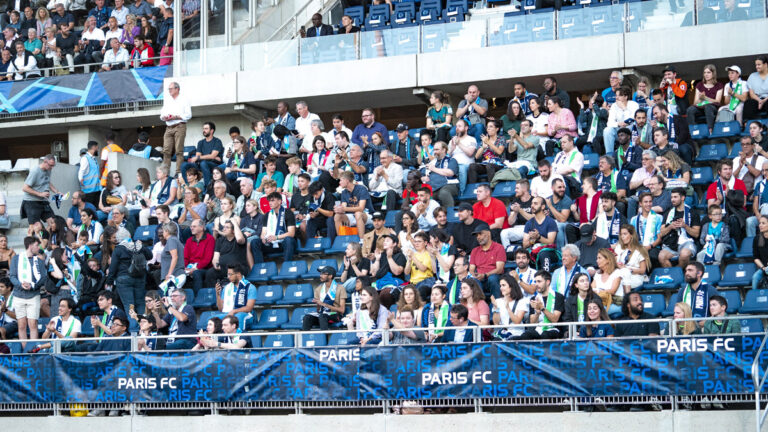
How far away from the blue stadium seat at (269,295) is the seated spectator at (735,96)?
688 centimetres

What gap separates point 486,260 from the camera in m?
14.5

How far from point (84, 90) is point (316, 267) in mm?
9215

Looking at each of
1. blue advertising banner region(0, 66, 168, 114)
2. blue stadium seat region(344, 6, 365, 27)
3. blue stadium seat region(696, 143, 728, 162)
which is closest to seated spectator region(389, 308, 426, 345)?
blue stadium seat region(696, 143, 728, 162)

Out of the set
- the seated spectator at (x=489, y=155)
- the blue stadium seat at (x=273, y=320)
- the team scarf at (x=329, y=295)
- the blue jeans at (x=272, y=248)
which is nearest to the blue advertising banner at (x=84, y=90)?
the blue jeans at (x=272, y=248)

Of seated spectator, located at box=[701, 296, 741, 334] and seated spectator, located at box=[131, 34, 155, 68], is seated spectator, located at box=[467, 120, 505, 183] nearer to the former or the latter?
seated spectator, located at box=[701, 296, 741, 334]

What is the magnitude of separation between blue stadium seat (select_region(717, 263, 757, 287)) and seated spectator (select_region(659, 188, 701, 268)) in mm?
491

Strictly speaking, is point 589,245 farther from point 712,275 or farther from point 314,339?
point 314,339

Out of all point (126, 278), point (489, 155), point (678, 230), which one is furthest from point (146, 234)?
point (678, 230)

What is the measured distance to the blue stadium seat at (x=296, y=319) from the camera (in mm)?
15130

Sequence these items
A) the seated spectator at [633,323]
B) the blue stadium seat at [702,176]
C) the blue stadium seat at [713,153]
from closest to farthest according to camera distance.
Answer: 1. the seated spectator at [633,323]
2. the blue stadium seat at [702,176]
3. the blue stadium seat at [713,153]

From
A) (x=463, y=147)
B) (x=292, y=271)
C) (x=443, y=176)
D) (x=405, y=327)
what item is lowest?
(x=405, y=327)

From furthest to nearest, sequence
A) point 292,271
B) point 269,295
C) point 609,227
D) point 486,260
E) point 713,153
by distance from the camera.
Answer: point 713,153 → point 292,271 → point 269,295 → point 609,227 → point 486,260

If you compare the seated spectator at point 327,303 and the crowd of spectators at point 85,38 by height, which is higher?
the crowd of spectators at point 85,38

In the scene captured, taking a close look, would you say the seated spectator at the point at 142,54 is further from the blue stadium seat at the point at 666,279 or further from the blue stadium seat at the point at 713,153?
the blue stadium seat at the point at 666,279
